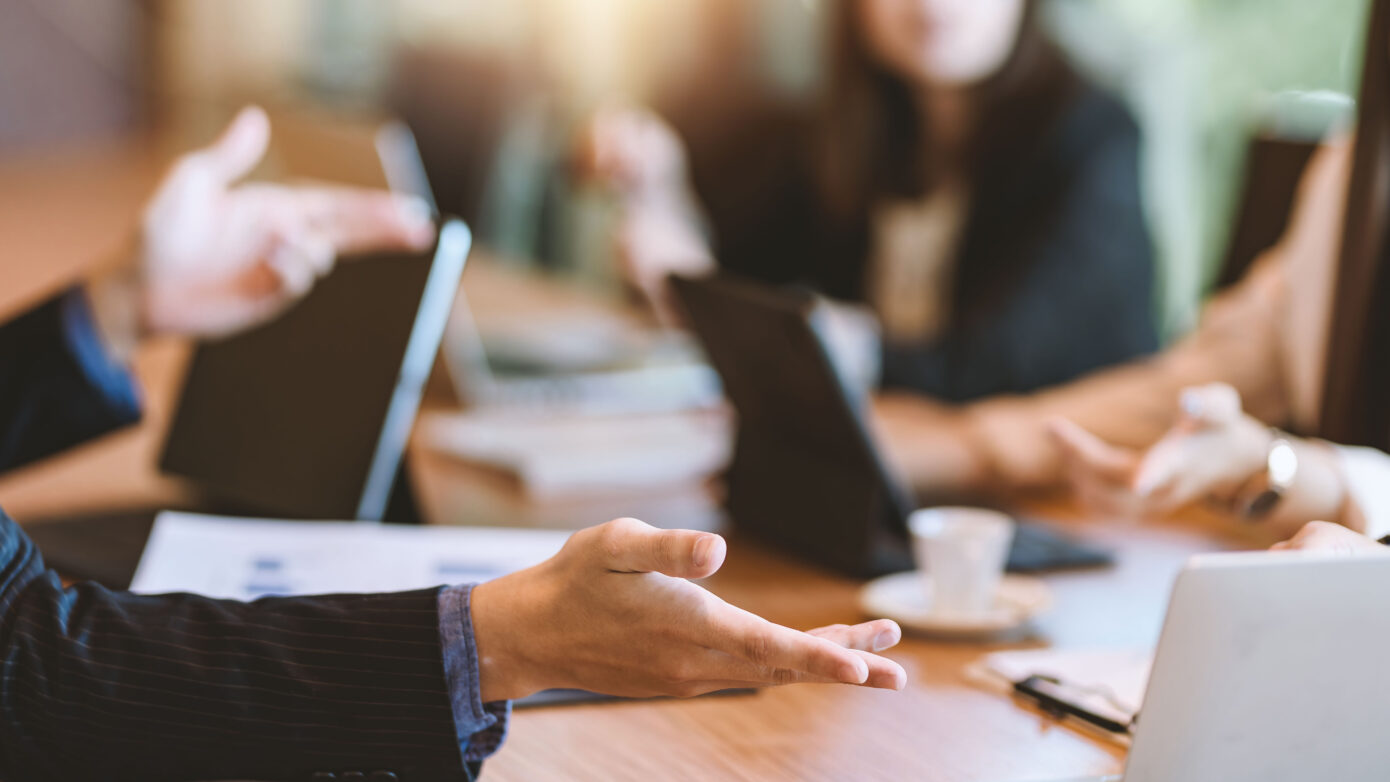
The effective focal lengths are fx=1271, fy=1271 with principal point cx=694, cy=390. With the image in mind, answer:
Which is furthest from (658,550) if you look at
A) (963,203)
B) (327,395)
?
(963,203)

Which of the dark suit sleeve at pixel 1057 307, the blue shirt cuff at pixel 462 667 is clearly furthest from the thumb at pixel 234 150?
the dark suit sleeve at pixel 1057 307

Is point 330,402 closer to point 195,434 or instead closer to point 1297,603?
point 195,434

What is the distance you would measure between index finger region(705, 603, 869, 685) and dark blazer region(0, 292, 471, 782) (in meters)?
0.16

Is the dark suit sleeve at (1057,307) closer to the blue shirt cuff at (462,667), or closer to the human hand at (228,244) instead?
the human hand at (228,244)

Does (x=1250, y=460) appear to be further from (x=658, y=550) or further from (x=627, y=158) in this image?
(x=627, y=158)

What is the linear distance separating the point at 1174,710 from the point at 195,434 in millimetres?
990

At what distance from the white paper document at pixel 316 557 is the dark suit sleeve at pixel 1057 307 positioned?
99 cm

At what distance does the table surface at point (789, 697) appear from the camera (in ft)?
2.25

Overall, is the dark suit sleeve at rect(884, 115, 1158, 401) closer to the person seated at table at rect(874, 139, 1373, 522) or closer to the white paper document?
the person seated at table at rect(874, 139, 1373, 522)

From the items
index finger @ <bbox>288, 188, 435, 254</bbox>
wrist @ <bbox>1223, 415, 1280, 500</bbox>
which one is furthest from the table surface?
index finger @ <bbox>288, 188, 435, 254</bbox>

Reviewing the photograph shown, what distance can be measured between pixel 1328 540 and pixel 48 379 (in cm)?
102

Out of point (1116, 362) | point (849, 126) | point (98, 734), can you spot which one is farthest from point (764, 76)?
point (98, 734)

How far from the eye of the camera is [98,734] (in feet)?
2.09

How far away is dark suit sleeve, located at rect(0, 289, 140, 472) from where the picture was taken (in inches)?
44.0
